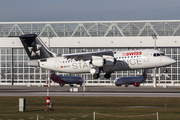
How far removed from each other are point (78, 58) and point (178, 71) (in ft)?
187

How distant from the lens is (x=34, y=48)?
68625 mm

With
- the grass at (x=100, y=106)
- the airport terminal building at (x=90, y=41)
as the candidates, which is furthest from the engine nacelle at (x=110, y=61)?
the airport terminal building at (x=90, y=41)

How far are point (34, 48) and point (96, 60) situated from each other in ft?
46.8

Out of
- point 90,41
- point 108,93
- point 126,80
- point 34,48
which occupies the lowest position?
point 108,93

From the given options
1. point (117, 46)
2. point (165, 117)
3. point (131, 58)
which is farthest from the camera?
point (117, 46)

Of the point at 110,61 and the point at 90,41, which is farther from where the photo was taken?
the point at 90,41

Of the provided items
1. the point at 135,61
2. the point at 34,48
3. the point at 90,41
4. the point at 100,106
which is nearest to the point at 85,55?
the point at 135,61

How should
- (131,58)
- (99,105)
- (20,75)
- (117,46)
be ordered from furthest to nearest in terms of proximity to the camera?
(20,75) < (117,46) < (131,58) < (99,105)

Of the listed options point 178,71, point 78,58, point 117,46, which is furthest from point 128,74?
point 78,58

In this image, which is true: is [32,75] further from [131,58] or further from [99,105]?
[99,105]

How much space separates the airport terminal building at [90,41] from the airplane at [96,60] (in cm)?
4004

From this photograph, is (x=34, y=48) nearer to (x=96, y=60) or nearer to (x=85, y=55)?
(x=85, y=55)

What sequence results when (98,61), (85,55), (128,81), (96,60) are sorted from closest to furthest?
(98,61)
(96,60)
(85,55)
(128,81)

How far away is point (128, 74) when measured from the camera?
112 metres
